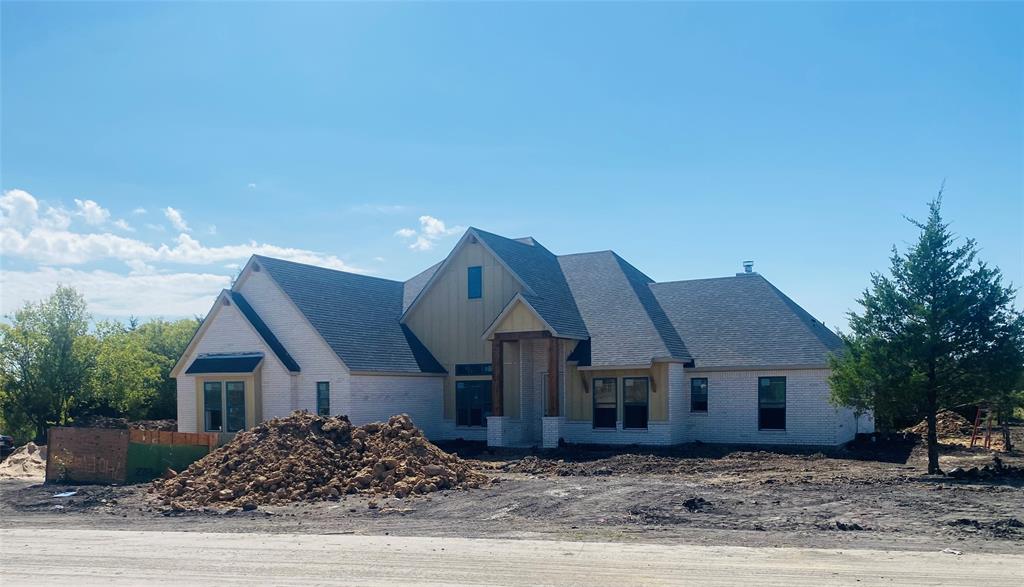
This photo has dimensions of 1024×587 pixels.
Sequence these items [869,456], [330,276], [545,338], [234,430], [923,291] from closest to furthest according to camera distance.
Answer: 1. [923,291]
2. [869,456]
3. [545,338]
4. [234,430]
5. [330,276]

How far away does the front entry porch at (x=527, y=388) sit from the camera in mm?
28438

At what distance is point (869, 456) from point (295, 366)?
1873 cm

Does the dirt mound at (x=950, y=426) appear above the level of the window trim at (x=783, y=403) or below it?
below

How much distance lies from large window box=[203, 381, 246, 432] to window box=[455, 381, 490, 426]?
7.68 metres

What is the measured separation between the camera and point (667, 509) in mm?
16062

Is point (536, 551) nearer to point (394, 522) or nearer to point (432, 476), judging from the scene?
point (394, 522)

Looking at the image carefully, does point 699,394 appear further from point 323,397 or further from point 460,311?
point 323,397

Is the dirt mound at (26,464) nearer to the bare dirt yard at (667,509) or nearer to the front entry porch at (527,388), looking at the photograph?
the bare dirt yard at (667,509)

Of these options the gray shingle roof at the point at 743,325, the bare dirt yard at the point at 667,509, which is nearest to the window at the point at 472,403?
the gray shingle roof at the point at 743,325

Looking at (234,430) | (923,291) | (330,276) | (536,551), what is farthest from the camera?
(330,276)

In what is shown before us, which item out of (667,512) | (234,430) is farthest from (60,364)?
(667,512)

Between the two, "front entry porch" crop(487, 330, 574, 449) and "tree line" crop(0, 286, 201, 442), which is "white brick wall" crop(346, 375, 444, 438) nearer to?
"front entry porch" crop(487, 330, 574, 449)

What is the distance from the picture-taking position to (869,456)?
25.2 meters

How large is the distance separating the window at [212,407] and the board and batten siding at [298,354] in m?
1.97
